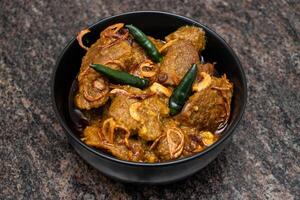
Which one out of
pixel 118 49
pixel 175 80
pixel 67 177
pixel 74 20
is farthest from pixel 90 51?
pixel 74 20

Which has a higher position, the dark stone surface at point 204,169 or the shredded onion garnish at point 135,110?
the shredded onion garnish at point 135,110

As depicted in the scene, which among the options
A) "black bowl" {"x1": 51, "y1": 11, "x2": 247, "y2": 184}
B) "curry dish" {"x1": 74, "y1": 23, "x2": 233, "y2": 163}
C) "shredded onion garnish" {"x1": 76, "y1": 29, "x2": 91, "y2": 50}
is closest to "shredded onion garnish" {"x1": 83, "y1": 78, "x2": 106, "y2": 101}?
"curry dish" {"x1": 74, "y1": 23, "x2": 233, "y2": 163}

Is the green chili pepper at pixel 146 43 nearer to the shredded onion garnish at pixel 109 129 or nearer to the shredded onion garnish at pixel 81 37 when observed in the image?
the shredded onion garnish at pixel 81 37

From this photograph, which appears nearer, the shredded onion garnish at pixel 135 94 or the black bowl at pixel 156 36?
the black bowl at pixel 156 36

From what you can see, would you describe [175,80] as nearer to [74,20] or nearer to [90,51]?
[90,51]

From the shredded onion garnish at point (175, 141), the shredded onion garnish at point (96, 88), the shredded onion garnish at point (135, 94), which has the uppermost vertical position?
the shredded onion garnish at point (135, 94)

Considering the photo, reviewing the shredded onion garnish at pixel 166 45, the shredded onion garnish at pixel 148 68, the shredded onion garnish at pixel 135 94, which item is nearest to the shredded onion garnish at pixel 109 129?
the shredded onion garnish at pixel 135 94
